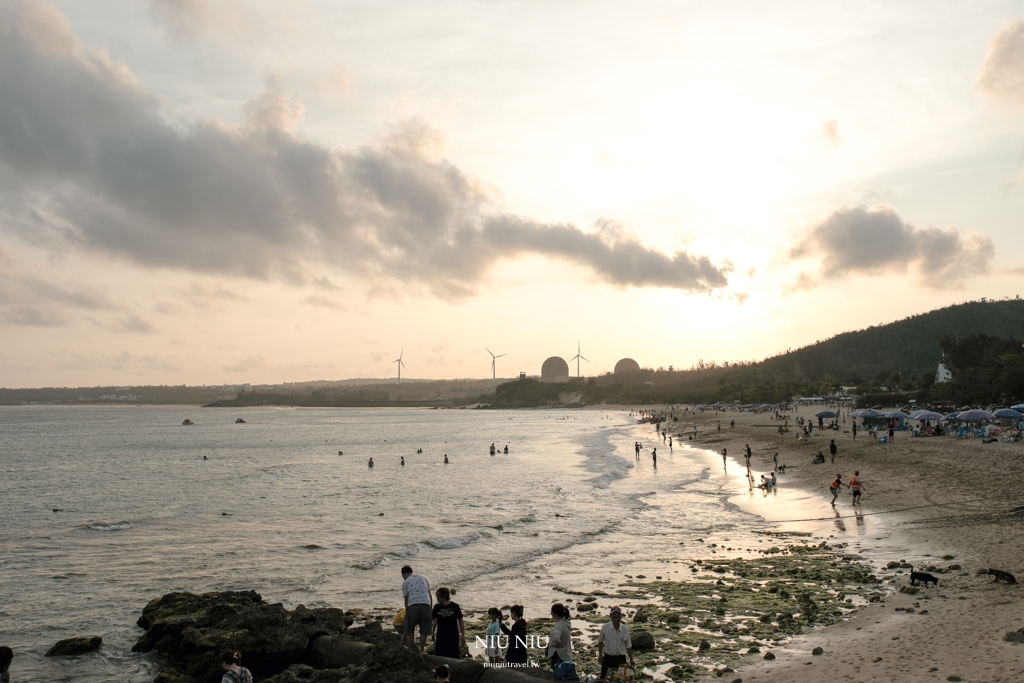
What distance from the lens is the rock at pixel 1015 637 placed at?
11851 mm

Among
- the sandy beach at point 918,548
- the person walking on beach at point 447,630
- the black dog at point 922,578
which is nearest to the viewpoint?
the sandy beach at point 918,548

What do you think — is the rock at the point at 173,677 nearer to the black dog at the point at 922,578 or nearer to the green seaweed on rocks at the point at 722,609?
the green seaweed on rocks at the point at 722,609

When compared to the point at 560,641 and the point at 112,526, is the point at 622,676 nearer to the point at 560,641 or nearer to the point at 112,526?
the point at 560,641

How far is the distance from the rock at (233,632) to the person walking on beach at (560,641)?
549cm

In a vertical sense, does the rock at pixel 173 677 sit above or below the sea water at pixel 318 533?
above

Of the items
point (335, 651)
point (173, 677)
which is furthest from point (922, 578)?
point (173, 677)

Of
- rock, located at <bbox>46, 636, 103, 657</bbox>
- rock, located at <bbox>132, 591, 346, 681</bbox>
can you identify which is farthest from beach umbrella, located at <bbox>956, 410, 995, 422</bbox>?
rock, located at <bbox>46, 636, 103, 657</bbox>

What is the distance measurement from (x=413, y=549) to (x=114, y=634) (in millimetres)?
11056

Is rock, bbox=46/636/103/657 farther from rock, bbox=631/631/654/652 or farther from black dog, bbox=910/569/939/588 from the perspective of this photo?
black dog, bbox=910/569/939/588

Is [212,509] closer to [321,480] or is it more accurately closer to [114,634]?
[321,480]

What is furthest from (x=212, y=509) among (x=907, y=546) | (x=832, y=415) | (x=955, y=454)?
(x=832, y=415)

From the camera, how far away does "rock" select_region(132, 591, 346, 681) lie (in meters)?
13.5

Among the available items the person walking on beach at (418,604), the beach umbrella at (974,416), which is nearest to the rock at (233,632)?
the person walking on beach at (418,604)

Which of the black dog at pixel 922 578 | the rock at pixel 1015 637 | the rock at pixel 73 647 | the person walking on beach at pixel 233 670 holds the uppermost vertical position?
the person walking on beach at pixel 233 670
